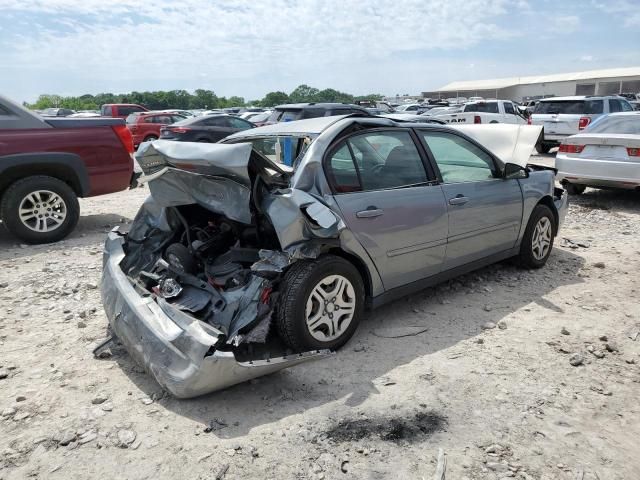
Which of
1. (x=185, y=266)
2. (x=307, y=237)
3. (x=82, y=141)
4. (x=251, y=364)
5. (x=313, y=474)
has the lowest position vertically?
(x=313, y=474)

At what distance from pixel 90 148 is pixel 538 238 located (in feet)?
18.2

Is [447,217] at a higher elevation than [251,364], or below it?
higher

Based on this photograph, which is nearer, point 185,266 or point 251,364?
point 251,364

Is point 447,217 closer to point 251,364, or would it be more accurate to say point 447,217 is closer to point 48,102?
point 251,364

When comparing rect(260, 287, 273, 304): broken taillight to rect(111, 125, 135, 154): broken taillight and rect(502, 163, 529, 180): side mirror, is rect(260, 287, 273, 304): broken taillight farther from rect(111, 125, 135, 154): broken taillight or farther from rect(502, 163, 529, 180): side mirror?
rect(111, 125, 135, 154): broken taillight

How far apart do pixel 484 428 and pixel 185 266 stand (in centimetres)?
229

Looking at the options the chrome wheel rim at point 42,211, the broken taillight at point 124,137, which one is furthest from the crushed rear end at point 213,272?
the broken taillight at point 124,137

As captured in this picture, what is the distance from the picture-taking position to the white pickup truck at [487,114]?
1806 centimetres

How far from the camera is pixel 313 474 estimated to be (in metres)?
2.57

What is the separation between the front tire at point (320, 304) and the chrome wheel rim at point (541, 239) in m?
2.48

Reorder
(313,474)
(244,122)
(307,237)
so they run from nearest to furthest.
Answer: (313,474), (307,237), (244,122)

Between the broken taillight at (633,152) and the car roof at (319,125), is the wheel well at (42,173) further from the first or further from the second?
the broken taillight at (633,152)

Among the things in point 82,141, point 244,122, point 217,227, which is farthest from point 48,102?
point 217,227

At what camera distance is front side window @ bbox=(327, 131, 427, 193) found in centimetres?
379
